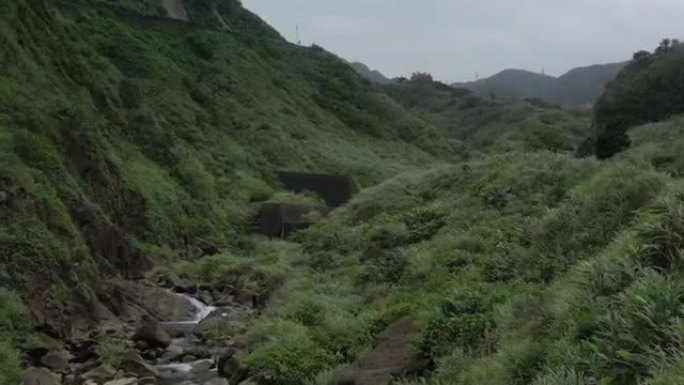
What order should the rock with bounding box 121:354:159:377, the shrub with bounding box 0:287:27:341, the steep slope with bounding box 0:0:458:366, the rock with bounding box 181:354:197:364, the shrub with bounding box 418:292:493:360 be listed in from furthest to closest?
the steep slope with bounding box 0:0:458:366, the rock with bounding box 181:354:197:364, the rock with bounding box 121:354:159:377, the shrub with bounding box 0:287:27:341, the shrub with bounding box 418:292:493:360

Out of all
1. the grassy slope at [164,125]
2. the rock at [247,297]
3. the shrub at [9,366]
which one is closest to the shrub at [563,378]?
the shrub at [9,366]

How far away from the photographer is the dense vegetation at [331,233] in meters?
7.94

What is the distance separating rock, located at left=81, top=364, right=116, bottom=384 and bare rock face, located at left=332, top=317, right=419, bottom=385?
4795 millimetres

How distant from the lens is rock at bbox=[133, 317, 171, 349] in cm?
Answer: 1542

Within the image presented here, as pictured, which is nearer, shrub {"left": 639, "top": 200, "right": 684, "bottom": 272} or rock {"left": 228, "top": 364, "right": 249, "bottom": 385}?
shrub {"left": 639, "top": 200, "right": 684, "bottom": 272}

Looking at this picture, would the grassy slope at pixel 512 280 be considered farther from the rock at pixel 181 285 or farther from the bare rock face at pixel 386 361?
the rock at pixel 181 285

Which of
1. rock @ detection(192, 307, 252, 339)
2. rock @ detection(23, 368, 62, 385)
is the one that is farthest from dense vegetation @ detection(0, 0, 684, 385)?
rock @ detection(192, 307, 252, 339)

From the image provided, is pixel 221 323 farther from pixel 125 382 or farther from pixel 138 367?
pixel 125 382

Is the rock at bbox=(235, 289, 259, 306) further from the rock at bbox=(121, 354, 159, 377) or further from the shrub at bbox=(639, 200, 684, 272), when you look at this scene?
the shrub at bbox=(639, 200, 684, 272)

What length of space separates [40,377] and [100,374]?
1455 mm

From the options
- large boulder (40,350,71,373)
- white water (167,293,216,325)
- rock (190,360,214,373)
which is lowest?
white water (167,293,216,325)

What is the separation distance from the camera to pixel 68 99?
84.3 ft

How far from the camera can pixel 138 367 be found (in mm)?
13508

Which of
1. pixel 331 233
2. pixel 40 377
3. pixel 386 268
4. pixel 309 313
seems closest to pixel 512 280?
pixel 309 313
